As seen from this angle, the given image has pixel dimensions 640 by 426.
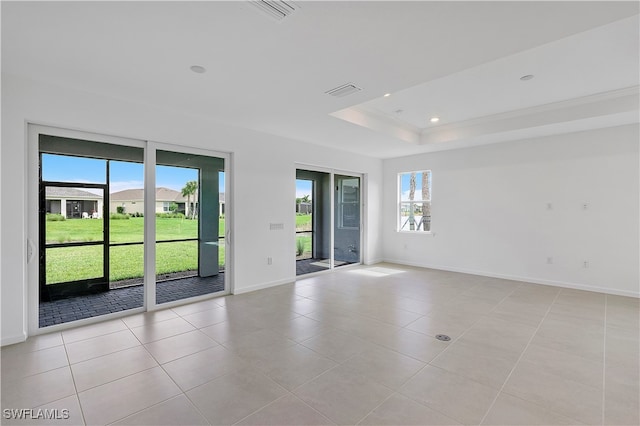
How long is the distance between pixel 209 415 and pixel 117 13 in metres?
2.83

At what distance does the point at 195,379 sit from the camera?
2.38 metres

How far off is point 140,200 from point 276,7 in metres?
3.12

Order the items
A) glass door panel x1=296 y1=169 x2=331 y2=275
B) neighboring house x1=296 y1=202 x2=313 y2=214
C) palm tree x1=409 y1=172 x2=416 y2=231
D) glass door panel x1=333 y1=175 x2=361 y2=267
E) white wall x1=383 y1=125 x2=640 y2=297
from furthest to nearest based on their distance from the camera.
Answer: palm tree x1=409 y1=172 x2=416 y2=231, glass door panel x1=333 y1=175 x2=361 y2=267, glass door panel x1=296 y1=169 x2=331 y2=275, neighboring house x1=296 y1=202 x2=313 y2=214, white wall x1=383 y1=125 x2=640 y2=297

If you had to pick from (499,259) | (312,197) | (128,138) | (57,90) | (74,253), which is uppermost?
(57,90)

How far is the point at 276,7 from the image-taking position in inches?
78.6

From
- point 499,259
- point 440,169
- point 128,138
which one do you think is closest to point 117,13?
point 128,138

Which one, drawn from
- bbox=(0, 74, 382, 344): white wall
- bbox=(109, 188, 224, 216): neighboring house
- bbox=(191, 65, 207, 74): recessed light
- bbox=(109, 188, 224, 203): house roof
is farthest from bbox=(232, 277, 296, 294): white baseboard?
bbox=(191, 65, 207, 74): recessed light

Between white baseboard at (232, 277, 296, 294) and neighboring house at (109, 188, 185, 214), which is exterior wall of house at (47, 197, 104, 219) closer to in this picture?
neighboring house at (109, 188, 185, 214)

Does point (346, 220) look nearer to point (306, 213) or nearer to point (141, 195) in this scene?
point (306, 213)

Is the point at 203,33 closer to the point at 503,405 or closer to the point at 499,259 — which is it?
the point at 503,405

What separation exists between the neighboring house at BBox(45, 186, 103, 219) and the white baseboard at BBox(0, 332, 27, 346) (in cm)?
129

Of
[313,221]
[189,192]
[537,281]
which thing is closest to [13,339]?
[189,192]

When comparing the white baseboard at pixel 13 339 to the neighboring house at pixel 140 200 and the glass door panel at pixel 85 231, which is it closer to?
the glass door panel at pixel 85 231

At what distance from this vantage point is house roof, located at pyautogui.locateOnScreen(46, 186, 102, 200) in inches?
131
